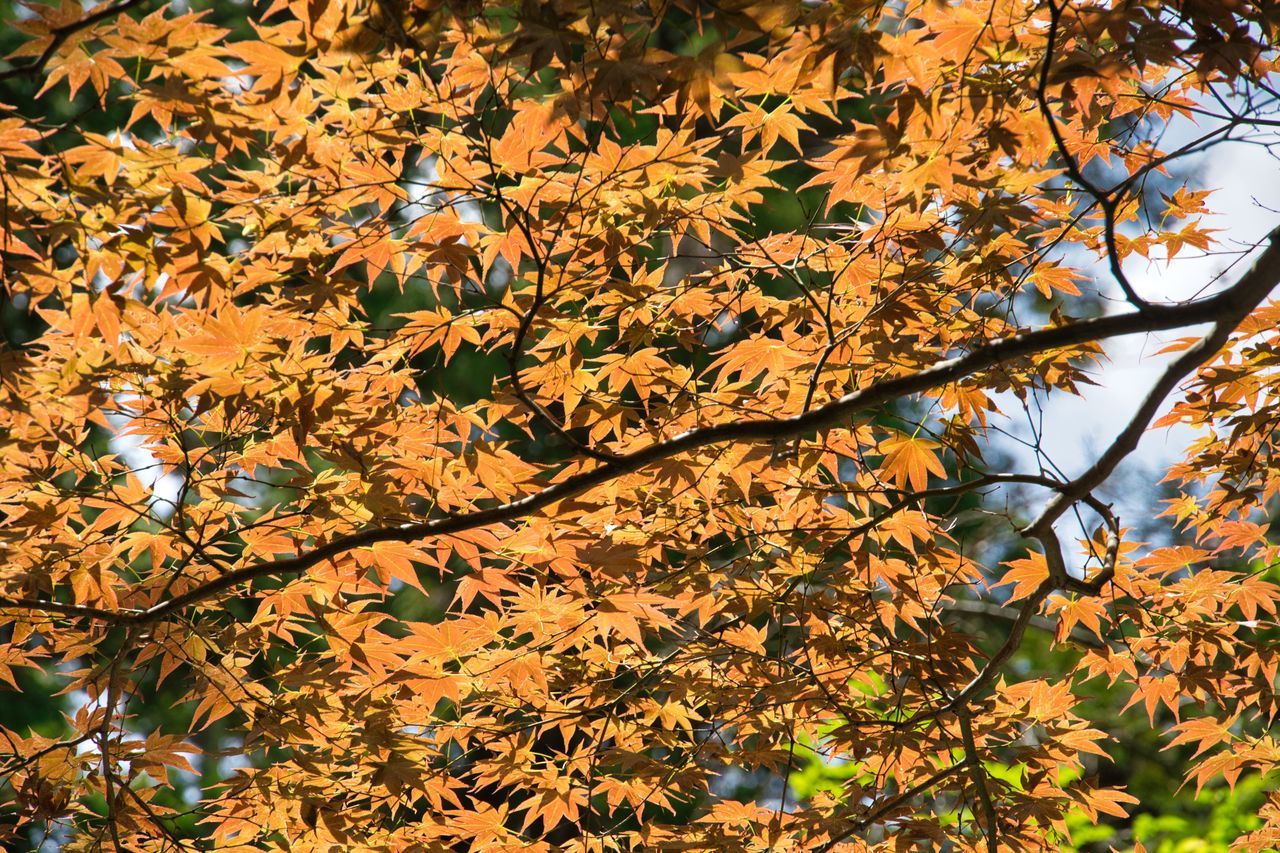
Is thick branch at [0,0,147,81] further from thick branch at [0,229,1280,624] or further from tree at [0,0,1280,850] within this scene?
thick branch at [0,229,1280,624]

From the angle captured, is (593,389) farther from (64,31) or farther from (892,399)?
(64,31)

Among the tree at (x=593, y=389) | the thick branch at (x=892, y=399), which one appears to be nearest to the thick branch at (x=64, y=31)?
the tree at (x=593, y=389)

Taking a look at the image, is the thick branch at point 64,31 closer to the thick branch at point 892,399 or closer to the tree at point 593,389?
the tree at point 593,389

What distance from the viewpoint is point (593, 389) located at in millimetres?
2113

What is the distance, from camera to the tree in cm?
157

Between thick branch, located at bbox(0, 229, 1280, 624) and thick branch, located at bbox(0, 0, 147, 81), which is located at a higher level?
thick branch, located at bbox(0, 0, 147, 81)

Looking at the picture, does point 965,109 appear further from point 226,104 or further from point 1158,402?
point 226,104

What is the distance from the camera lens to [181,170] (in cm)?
160

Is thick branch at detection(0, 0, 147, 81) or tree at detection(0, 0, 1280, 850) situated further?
tree at detection(0, 0, 1280, 850)

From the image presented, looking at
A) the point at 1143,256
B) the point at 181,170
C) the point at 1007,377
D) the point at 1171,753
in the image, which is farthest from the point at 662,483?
the point at 1171,753

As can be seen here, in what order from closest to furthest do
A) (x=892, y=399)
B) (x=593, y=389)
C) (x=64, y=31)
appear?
1. (x=64, y=31)
2. (x=892, y=399)
3. (x=593, y=389)

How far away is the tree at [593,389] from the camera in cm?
157

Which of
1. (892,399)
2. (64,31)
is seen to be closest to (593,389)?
(892,399)

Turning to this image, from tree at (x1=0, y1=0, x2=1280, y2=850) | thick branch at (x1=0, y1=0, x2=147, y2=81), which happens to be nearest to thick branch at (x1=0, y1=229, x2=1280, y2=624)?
tree at (x1=0, y1=0, x2=1280, y2=850)
